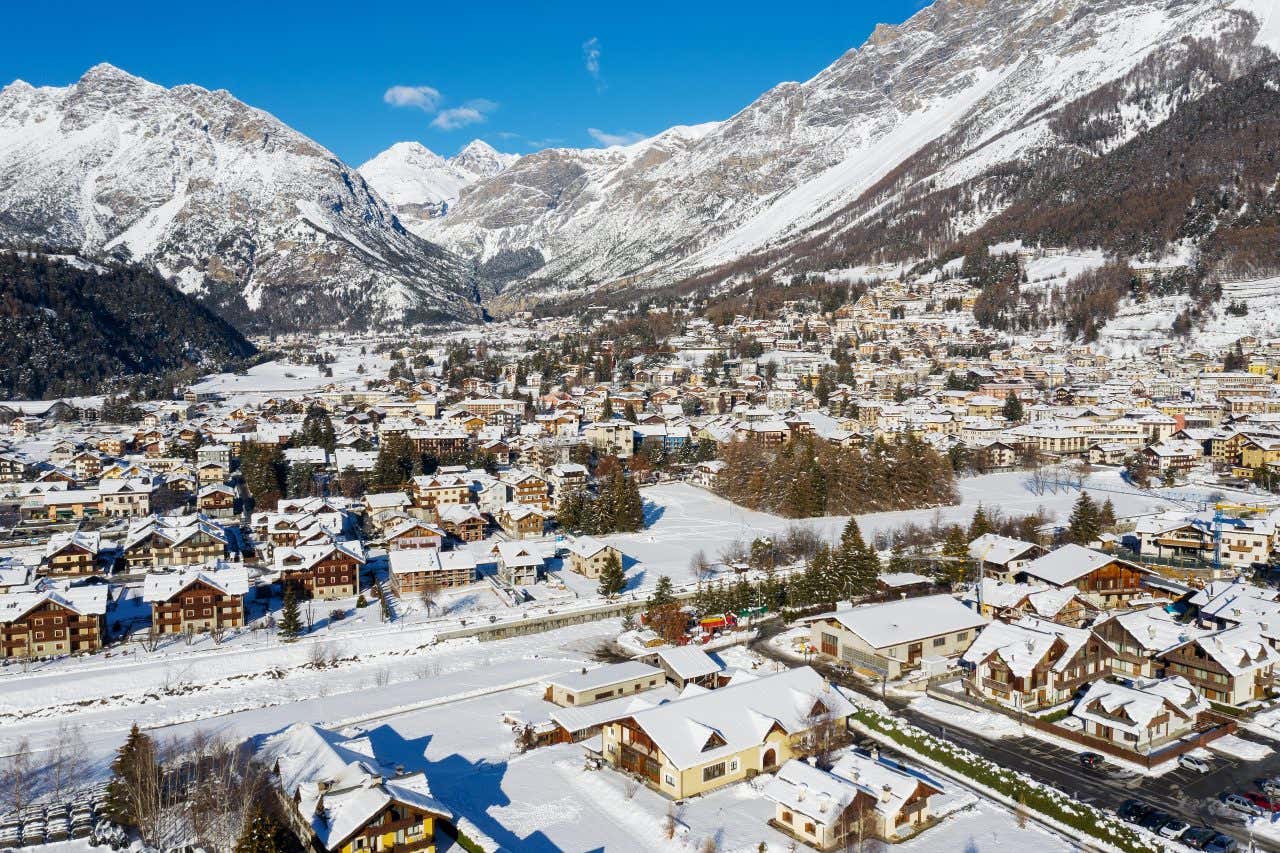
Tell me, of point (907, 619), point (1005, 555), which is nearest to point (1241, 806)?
point (907, 619)

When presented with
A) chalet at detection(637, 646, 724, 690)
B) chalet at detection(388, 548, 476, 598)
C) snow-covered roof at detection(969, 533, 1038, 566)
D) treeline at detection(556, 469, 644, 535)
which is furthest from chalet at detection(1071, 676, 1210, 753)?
treeline at detection(556, 469, 644, 535)

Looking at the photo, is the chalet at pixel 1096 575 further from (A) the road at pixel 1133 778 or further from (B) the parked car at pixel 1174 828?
(B) the parked car at pixel 1174 828

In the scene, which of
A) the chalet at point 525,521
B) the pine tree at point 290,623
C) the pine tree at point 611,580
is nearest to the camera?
the pine tree at point 290,623

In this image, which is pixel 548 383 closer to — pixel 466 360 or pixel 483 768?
pixel 466 360

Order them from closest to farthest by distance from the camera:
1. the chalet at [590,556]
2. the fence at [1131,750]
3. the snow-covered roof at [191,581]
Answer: the fence at [1131,750] → the snow-covered roof at [191,581] → the chalet at [590,556]

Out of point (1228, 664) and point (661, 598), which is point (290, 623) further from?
point (1228, 664)

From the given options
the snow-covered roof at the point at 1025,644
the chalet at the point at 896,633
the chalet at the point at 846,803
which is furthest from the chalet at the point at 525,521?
the chalet at the point at 846,803
